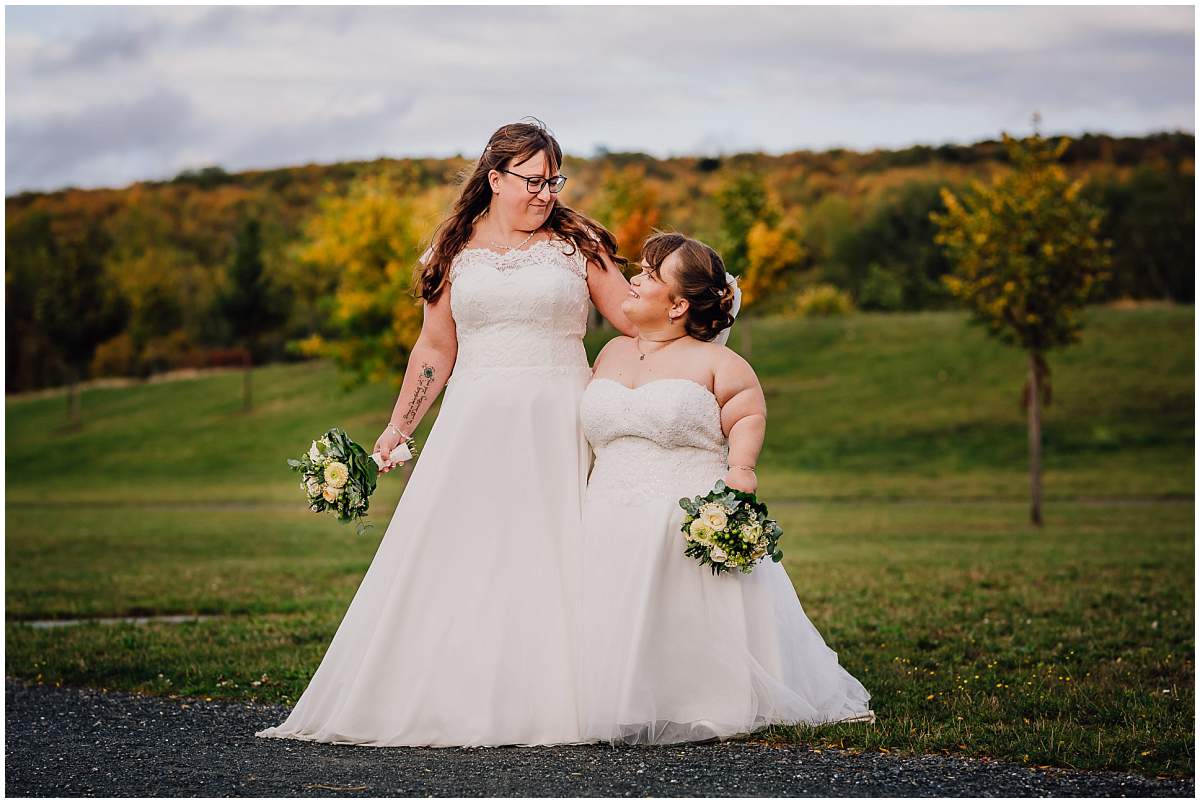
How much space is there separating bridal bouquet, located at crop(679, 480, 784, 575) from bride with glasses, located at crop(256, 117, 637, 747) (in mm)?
682

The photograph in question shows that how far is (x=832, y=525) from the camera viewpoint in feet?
73.3

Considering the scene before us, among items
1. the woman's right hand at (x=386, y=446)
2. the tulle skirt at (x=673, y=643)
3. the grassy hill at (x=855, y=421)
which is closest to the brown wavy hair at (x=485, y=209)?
the woman's right hand at (x=386, y=446)

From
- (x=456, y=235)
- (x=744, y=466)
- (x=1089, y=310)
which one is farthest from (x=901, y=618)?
(x=1089, y=310)

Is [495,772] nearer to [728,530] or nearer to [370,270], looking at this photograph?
[728,530]

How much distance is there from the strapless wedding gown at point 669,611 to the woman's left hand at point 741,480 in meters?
0.21

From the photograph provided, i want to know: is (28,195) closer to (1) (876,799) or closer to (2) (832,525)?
(2) (832,525)

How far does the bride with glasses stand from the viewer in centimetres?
600

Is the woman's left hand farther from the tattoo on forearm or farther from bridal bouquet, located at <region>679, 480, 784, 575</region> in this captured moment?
the tattoo on forearm

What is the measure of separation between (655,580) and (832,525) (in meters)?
16.8

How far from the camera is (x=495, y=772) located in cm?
537

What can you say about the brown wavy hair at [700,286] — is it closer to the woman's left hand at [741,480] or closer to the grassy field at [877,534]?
the woman's left hand at [741,480]

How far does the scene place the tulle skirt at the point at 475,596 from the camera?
5965mm

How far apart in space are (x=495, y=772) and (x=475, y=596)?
1.01 meters

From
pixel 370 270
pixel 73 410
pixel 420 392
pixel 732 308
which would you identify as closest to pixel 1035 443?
pixel 370 270
